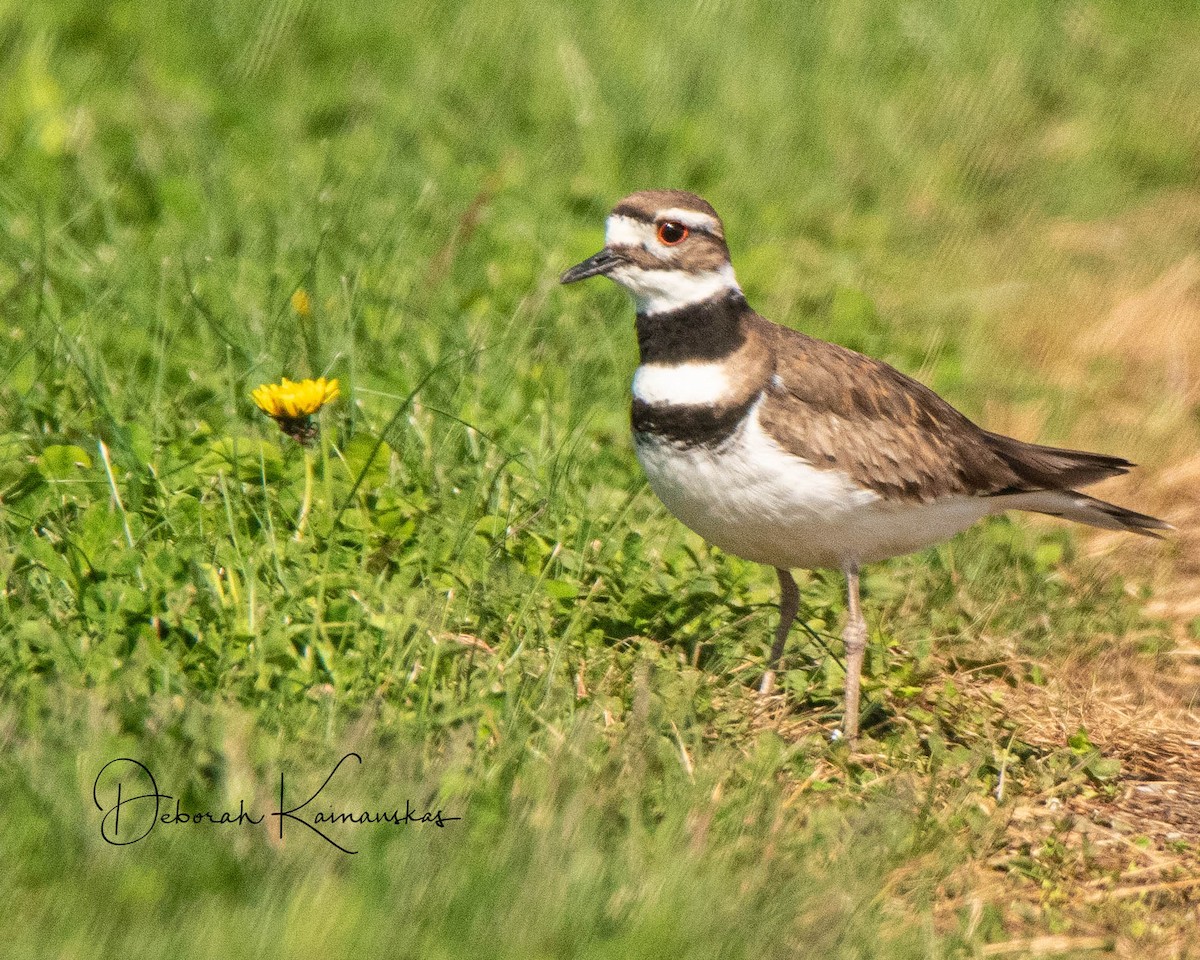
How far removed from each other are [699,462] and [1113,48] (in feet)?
22.0

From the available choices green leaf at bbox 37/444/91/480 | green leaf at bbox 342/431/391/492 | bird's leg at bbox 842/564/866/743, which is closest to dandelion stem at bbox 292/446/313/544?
green leaf at bbox 342/431/391/492

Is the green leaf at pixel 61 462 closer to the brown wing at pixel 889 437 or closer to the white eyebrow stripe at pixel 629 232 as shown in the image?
the white eyebrow stripe at pixel 629 232

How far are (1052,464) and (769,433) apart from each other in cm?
119

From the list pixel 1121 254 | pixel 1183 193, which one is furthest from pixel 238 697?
pixel 1183 193

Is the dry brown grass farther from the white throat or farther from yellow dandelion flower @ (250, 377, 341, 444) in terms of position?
yellow dandelion flower @ (250, 377, 341, 444)

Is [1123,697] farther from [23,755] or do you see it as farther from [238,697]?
[23,755]

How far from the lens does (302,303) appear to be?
6.09 metres

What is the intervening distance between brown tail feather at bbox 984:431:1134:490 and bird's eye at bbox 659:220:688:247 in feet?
4.04

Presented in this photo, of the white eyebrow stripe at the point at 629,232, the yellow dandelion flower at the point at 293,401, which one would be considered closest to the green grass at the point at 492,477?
the yellow dandelion flower at the point at 293,401

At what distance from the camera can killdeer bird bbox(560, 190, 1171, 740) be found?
4582 mm

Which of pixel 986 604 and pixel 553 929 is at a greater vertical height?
pixel 986 604

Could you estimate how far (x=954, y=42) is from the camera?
9945 millimetres
